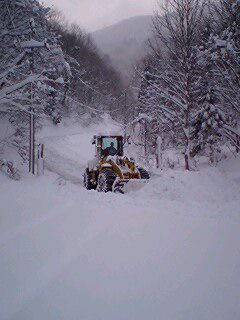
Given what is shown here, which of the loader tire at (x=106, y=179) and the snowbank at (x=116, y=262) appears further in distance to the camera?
the loader tire at (x=106, y=179)

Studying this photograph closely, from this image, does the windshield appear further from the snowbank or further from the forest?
the snowbank

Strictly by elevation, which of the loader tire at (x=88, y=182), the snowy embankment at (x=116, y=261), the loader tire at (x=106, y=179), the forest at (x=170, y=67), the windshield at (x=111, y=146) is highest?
the forest at (x=170, y=67)

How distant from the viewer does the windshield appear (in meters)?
12.9

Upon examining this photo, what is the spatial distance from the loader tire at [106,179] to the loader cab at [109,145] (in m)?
1.31

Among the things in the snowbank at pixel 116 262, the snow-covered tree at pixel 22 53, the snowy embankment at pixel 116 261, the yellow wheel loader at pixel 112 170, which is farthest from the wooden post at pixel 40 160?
the snowbank at pixel 116 262

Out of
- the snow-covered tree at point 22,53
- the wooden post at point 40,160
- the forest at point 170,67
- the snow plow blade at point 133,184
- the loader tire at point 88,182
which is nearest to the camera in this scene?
the snow plow blade at point 133,184

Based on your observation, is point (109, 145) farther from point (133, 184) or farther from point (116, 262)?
point (116, 262)

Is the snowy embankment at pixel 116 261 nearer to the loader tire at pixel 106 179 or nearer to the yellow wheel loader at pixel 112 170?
the yellow wheel loader at pixel 112 170

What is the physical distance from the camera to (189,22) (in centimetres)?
1483

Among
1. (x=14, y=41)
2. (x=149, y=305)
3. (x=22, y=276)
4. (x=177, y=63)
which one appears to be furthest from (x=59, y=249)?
(x=177, y=63)

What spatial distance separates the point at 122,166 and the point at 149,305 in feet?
29.8

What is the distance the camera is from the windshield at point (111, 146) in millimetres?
12852

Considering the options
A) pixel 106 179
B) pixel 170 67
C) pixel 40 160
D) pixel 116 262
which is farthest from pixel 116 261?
pixel 170 67

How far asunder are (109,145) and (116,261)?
9.43 m
